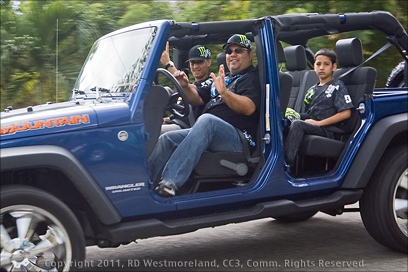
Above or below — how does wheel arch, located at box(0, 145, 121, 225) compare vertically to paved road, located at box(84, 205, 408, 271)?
above

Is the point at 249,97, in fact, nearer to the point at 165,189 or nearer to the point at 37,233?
the point at 165,189

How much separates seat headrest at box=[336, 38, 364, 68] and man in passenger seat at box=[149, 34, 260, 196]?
0.94m

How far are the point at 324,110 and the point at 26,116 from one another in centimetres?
251

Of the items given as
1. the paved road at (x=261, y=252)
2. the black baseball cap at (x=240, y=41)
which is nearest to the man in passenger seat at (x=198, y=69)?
the black baseball cap at (x=240, y=41)

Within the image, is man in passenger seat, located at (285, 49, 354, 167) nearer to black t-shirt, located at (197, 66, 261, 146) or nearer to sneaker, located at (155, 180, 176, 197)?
black t-shirt, located at (197, 66, 261, 146)

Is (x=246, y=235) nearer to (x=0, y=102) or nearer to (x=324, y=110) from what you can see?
(x=324, y=110)

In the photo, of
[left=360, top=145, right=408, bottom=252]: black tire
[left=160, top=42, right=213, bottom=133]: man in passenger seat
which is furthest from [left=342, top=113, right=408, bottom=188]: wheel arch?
[left=160, top=42, right=213, bottom=133]: man in passenger seat

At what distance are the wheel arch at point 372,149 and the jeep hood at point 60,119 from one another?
6.17ft

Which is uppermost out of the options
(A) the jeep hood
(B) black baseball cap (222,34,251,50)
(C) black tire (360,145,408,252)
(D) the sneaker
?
(B) black baseball cap (222,34,251,50)

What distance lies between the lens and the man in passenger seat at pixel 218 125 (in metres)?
4.63

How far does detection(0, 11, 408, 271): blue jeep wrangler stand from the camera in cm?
406

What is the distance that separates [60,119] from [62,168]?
322 millimetres

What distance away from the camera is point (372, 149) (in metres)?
5.09

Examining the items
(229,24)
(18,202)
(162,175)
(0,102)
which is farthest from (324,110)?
(0,102)
